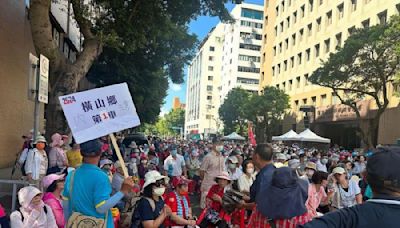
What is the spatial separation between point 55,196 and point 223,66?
112 metres

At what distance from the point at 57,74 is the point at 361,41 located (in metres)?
20.8

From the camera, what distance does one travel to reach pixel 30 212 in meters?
4.27

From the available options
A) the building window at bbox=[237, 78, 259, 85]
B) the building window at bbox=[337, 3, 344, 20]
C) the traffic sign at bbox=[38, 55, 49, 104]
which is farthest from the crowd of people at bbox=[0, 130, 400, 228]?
the building window at bbox=[237, 78, 259, 85]

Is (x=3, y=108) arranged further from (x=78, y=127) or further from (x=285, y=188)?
(x=285, y=188)

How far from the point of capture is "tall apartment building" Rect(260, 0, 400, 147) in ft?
116

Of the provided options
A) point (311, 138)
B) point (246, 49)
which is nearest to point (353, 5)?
point (311, 138)

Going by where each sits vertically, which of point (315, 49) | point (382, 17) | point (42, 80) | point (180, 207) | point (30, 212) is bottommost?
point (180, 207)

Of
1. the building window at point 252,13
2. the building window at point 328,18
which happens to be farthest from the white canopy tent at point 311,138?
the building window at point 252,13

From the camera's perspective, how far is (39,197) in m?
4.34

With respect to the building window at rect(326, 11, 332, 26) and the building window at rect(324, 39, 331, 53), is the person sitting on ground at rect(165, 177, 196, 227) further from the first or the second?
the building window at rect(326, 11, 332, 26)

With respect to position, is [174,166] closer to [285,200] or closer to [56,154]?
[56,154]

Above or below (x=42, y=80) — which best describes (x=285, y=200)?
below

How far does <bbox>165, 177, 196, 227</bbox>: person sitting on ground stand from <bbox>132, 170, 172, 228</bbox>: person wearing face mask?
1.83 ft

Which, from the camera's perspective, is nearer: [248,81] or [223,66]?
[248,81]
